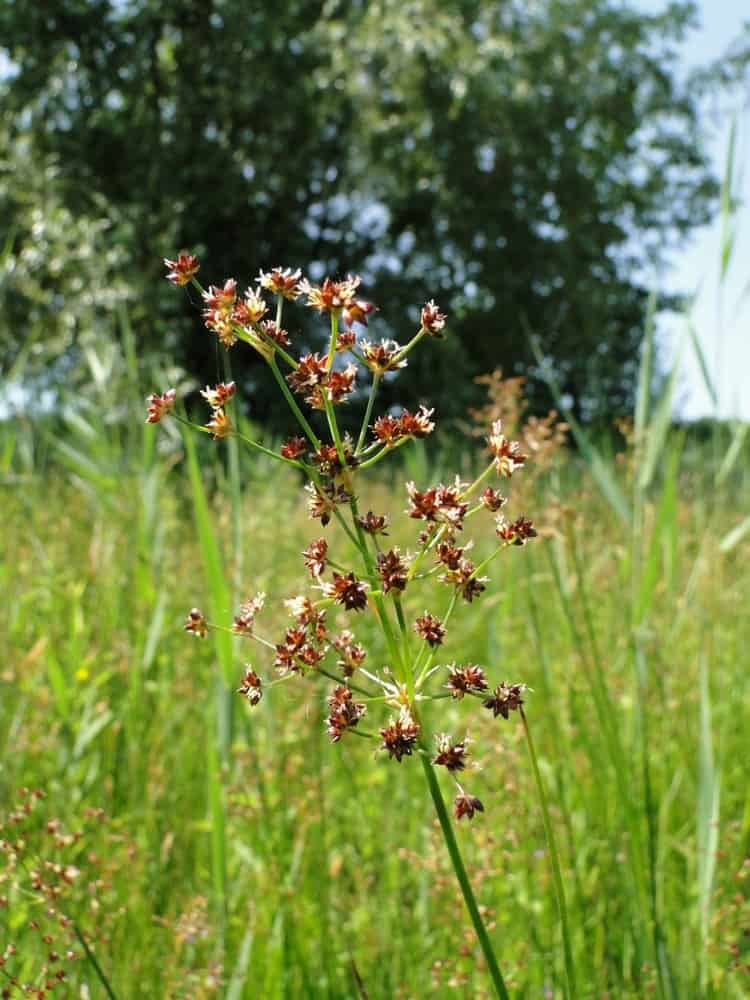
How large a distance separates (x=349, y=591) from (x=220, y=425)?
0.15 metres

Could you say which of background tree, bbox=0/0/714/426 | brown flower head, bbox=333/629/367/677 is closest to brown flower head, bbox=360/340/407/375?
brown flower head, bbox=333/629/367/677

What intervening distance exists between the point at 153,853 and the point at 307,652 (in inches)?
66.3

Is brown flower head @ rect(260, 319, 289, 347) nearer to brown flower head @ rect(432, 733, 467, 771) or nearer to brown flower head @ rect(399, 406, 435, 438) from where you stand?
brown flower head @ rect(399, 406, 435, 438)

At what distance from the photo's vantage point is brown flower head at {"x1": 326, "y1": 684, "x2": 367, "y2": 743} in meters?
0.73

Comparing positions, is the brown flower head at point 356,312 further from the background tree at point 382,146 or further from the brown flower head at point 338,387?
the background tree at point 382,146

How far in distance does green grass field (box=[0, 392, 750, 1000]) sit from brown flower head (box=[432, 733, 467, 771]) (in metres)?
0.49

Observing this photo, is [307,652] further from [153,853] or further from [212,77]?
[212,77]

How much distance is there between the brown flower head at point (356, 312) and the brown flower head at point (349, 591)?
0.60 ft

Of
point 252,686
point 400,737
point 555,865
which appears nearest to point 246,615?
point 252,686

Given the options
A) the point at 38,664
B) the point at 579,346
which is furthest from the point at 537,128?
the point at 38,664

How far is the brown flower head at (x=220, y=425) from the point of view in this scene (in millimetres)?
752

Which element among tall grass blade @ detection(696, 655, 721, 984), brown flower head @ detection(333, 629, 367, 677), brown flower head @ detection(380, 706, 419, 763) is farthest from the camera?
tall grass blade @ detection(696, 655, 721, 984)

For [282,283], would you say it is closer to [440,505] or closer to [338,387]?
[338,387]

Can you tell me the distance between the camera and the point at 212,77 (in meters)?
17.1
